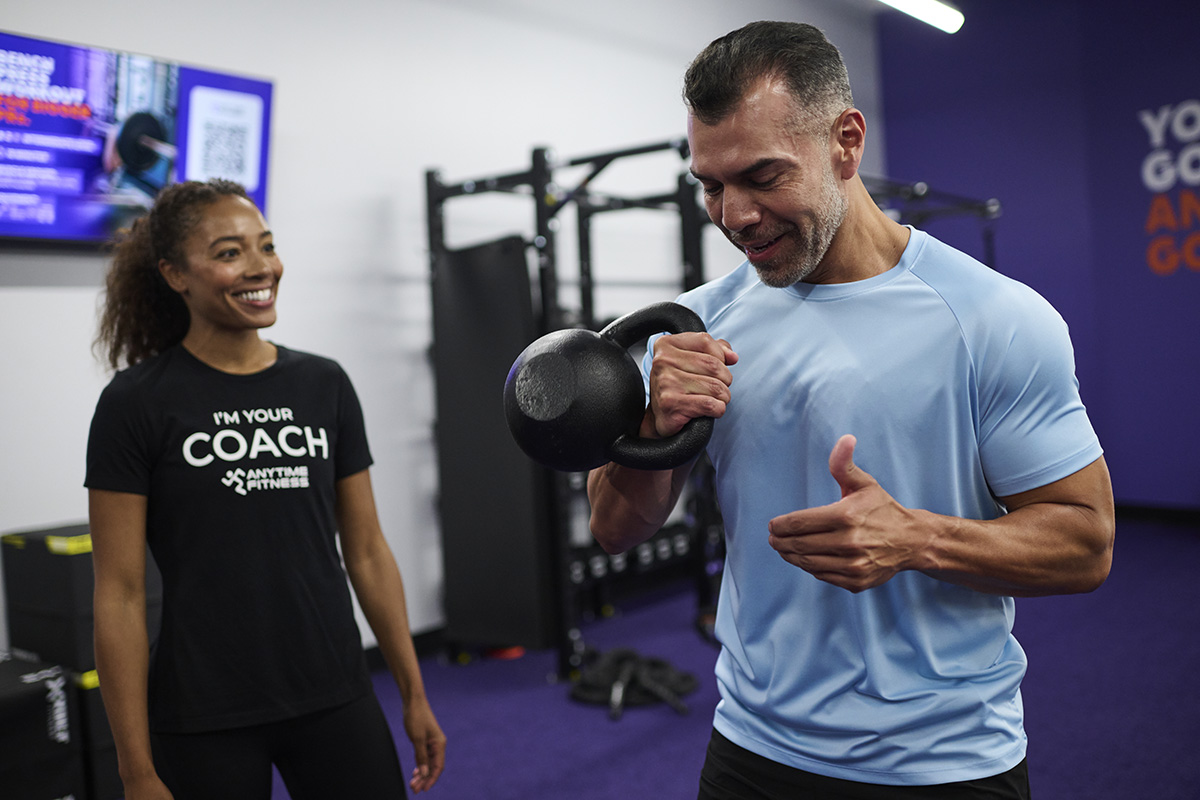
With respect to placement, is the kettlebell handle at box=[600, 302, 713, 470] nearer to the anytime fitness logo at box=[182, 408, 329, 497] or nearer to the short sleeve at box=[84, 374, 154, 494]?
the anytime fitness logo at box=[182, 408, 329, 497]

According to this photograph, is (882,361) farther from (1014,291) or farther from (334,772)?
(334,772)

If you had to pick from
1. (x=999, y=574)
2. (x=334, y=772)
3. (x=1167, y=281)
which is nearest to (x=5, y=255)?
(x=334, y=772)

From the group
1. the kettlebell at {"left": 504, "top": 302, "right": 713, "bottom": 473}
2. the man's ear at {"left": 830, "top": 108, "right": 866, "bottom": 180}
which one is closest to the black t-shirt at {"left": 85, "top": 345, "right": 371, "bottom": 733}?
the kettlebell at {"left": 504, "top": 302, "right": 713, "bottom": 473}

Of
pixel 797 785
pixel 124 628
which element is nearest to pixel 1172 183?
pixel 797 785

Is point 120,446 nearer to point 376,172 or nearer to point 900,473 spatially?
point 900,473

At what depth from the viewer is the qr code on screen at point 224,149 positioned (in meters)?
3.27

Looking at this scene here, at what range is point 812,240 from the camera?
1.08m

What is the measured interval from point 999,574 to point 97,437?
1.24m

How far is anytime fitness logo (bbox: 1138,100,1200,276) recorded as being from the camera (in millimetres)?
5668

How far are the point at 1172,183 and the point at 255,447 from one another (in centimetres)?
612

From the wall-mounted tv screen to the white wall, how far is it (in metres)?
0.18

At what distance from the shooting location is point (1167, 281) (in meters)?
5.86

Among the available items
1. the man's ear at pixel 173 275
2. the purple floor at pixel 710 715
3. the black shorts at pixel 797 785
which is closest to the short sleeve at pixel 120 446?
the man's ear at pixel 173 275

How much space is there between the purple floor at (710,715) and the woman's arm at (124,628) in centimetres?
150
